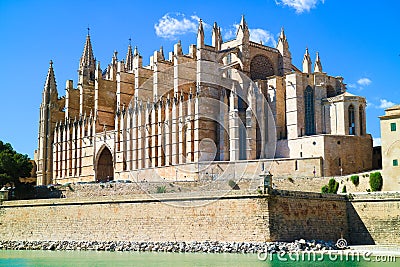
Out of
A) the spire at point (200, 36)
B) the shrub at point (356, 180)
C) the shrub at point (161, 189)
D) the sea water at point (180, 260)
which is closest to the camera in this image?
the sea water at point (180, 260)

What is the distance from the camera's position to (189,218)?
27.3 meters

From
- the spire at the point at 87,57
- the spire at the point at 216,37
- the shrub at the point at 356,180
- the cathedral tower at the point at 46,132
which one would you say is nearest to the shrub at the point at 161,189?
the shrub at the point at 356,180

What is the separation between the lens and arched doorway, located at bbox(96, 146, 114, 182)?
166 feet

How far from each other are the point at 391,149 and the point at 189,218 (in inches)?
449

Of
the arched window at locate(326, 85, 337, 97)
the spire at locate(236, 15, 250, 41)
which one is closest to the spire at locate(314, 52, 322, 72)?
the arched window at locate(326, 85, 337, 97)

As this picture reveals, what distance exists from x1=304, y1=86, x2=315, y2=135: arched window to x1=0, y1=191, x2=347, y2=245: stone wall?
12029mm

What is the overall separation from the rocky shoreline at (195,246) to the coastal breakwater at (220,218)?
0.62 m

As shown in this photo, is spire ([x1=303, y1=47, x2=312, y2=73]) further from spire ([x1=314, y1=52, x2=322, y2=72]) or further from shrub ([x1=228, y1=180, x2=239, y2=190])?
shrub ([x1=228, y1=180, x2=239, y2=190])

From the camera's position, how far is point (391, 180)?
30438mm

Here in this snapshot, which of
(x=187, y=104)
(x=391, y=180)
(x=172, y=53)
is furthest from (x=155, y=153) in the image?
(x=391, y=180)

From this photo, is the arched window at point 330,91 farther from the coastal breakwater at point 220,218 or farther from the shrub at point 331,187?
the coastal breakwater at point 220,218

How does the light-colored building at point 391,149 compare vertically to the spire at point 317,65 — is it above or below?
below

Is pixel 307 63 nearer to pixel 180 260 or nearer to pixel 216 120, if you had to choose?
pixel 216 120

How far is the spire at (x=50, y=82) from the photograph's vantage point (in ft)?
185
